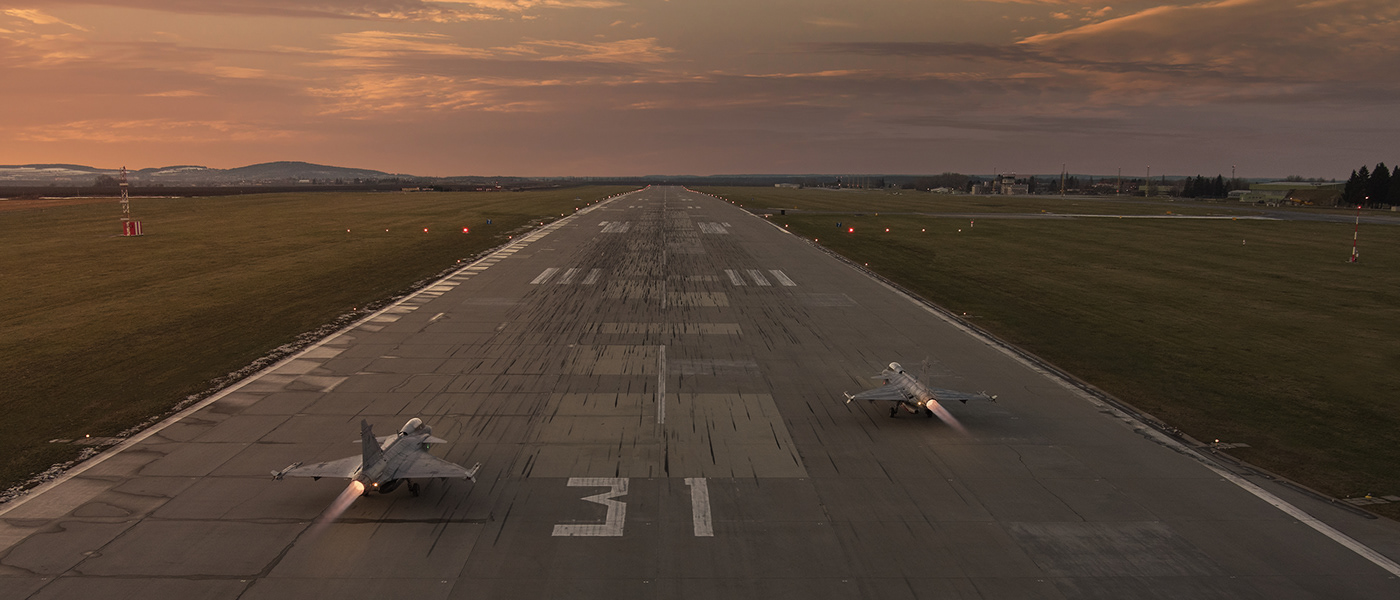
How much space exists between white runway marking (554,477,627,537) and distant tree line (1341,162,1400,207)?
7980 inches

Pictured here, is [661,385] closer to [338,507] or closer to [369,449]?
[369,449]

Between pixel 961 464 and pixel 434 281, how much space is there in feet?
113

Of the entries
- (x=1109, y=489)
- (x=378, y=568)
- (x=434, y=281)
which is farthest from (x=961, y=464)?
(x=434, y=281)

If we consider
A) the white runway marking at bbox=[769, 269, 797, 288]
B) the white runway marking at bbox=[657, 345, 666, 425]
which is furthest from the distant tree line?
the white runway marking at bbox=[657, 345, 666, 425]

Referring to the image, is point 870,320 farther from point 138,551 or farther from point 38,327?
point 38,327

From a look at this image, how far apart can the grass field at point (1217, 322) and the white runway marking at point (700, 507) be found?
14.4 metres

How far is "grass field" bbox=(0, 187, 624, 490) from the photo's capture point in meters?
21.7

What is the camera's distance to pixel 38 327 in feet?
104

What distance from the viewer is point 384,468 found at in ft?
50.2

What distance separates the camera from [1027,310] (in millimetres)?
38406

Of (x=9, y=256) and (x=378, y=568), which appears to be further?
(x=9, y=256)

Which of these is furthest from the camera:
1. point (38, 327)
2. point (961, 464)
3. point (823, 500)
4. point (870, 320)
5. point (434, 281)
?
point (434, 281)

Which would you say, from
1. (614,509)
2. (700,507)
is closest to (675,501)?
(700,507)

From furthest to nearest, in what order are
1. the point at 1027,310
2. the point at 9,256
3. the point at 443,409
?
1. the point at 9,256
2. the point at 1027,310
3. the point at 443,409
